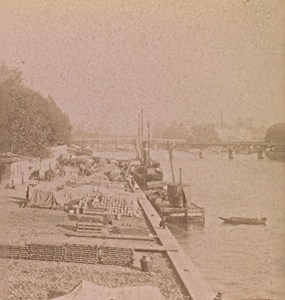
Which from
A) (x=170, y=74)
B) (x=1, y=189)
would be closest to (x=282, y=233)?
(x=170, y=74)

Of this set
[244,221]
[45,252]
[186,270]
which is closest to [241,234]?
[244,221]

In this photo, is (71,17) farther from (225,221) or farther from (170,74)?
(225,221)

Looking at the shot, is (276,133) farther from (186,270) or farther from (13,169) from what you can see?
(13,169)

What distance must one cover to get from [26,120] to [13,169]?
41.5 inches

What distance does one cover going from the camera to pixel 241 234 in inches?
342

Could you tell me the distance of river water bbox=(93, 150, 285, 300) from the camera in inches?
263

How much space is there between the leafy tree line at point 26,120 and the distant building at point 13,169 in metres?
0.17

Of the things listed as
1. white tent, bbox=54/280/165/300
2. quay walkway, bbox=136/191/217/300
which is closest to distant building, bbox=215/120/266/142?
quay walkway, bbox=136/191/217/300

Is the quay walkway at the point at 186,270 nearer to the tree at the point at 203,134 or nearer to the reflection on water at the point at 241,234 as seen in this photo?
the reflection on water at the point at 241,234

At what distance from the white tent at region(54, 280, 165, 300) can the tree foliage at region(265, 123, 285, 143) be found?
2.15 meters

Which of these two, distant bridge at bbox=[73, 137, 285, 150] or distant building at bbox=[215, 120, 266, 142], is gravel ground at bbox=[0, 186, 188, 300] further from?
distant building at bbox=[215, 120, 266, 142]

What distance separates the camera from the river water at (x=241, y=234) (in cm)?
667

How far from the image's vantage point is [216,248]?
873 centimetres

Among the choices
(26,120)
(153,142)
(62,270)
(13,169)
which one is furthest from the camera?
(13,169)
